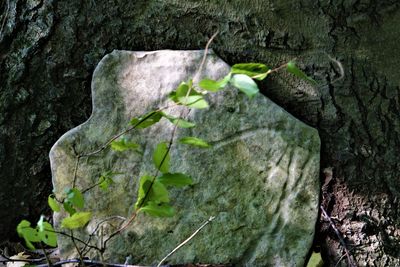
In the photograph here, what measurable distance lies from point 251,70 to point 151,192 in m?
0.40

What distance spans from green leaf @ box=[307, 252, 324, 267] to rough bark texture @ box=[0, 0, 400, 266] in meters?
0.04

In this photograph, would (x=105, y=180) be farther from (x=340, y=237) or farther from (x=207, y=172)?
(x=340, y=237)

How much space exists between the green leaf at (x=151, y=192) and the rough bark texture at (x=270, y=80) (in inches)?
24.1

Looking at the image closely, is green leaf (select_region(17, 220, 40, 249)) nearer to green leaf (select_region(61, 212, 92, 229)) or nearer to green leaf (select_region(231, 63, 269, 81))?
green leaf (select_region(61, 212, 92, 229))

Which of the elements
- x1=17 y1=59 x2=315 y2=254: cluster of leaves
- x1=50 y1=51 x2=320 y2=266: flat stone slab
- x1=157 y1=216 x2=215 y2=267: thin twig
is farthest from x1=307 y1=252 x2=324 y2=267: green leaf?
x1=17 y1=59 x2=315 y2=254: cluster of leaves

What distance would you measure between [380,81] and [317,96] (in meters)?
0.21

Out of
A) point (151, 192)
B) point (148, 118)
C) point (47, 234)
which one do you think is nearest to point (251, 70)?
point (148, 118)

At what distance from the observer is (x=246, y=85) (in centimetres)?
126

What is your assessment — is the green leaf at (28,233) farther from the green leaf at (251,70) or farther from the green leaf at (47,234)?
the green leaf at (251,70)

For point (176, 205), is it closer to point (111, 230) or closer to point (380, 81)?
point (111, 230)

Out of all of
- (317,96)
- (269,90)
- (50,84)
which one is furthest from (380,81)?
(50,84)

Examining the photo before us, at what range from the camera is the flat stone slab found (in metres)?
1.78

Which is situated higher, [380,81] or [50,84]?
[50,84]

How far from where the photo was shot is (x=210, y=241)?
1785 mm
